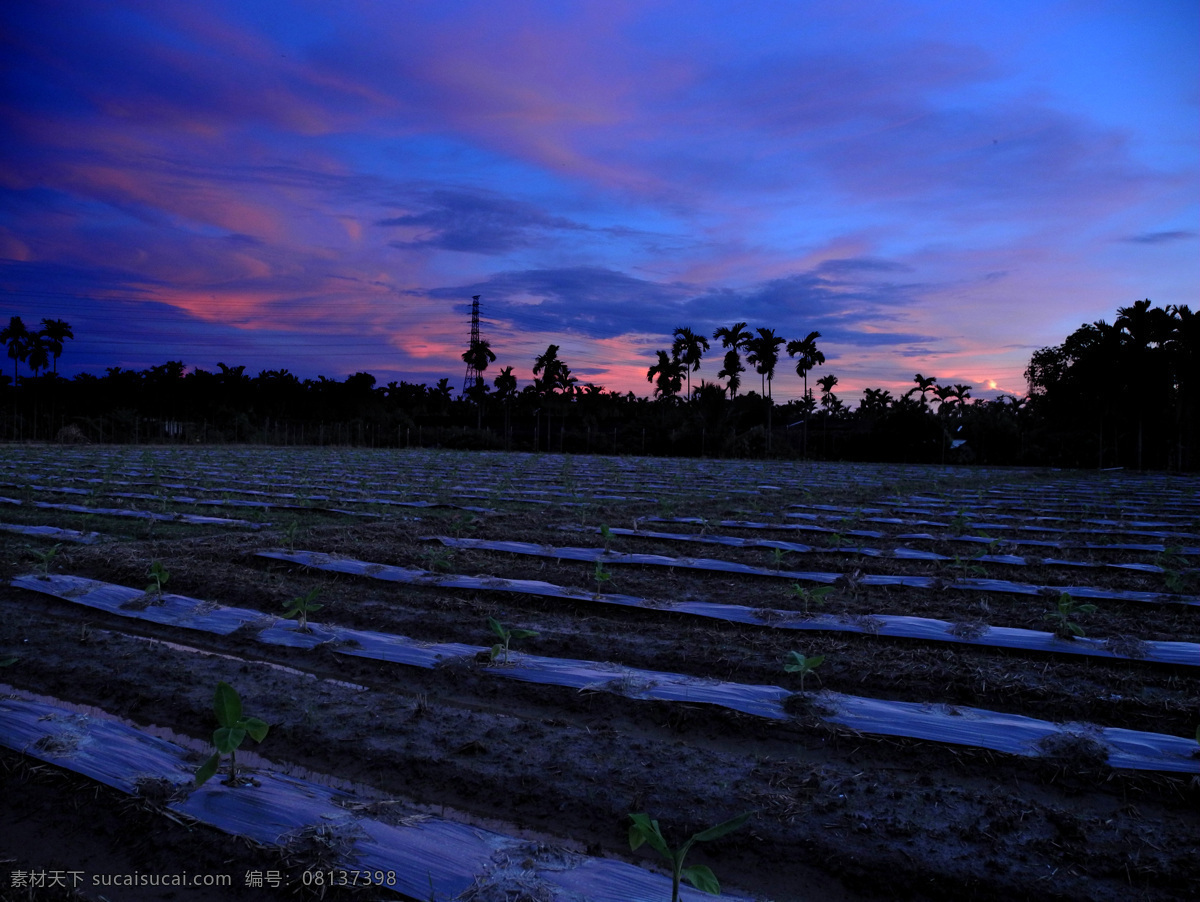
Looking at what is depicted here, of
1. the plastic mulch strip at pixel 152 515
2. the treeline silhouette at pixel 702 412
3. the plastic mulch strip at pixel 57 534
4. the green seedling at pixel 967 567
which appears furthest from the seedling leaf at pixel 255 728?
the treeline silhouette at pixel 702 412

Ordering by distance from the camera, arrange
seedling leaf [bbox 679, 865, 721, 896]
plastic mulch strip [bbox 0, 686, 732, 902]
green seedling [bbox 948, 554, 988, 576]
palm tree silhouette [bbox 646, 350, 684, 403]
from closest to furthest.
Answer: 1. seedling leaf [bbox 679, 865, 721, 896]
2. plastic mulch strip [bbox 0, 686, 732, 902]
3. green seedling [bbox 948, 554, 988, 576]
4. palm tree silhouette [bbox 646, 350, 684, 403]

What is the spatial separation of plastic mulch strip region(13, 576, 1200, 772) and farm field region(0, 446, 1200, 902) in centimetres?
1

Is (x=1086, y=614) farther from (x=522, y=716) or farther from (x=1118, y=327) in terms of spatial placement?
(x=1118, y=327)

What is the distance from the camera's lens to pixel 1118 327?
2595 cm

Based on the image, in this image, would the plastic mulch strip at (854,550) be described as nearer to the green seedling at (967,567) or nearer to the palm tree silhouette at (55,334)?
the green seedling at (967,567)

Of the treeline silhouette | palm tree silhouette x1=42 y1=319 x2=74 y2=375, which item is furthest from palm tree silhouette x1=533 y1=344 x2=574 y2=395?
palm tree silhouette x1=42 y1=319 x2=74 y2=375

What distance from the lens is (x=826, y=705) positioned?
2426 millimetres

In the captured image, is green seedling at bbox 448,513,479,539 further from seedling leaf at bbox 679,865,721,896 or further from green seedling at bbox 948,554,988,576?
seedling leaf at bbox 679,865,721,896

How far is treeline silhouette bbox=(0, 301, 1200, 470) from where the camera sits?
1013 inches

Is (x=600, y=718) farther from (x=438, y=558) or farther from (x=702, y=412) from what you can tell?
(x=702, y=412)

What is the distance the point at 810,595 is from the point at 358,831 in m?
2.96

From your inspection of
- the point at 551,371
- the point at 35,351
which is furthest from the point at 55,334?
the point at 551,371

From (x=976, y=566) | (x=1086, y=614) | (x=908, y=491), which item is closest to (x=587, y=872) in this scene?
(x=1086, y=614)

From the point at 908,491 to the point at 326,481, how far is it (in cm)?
1000
